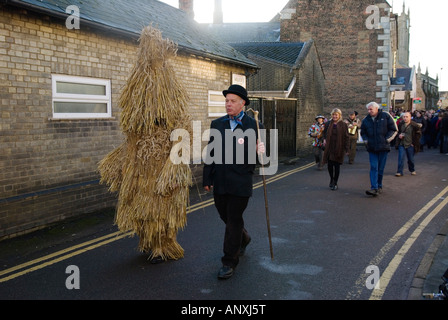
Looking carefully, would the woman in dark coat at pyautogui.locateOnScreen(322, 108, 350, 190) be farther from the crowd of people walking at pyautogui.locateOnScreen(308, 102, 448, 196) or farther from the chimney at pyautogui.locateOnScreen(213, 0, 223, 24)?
the chimney at pyautogui.locateOnScreen(213, 0, 223, 24)

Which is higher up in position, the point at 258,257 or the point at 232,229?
the point at 232,229

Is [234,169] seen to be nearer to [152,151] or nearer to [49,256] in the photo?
[152,151]

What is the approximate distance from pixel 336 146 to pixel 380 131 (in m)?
1.15

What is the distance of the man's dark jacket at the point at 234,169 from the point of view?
16.3ft

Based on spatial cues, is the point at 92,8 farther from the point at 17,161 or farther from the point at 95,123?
the point at 17,161

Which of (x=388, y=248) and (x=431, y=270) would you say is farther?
(x=388, y=248)

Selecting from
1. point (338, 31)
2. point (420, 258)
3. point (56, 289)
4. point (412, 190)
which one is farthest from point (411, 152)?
point (338, 31)

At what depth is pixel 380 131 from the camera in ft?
31.9

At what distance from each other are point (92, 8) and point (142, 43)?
4367 mm

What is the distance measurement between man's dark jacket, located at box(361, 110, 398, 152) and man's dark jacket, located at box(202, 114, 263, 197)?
5521 millimetres

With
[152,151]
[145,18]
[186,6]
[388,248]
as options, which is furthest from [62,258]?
[186,6]

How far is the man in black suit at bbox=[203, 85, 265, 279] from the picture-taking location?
497cm

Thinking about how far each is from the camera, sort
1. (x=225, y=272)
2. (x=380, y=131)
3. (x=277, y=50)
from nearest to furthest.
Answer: (x=225, y=272) < (x=380, y=131) < (x=277, y=50)
